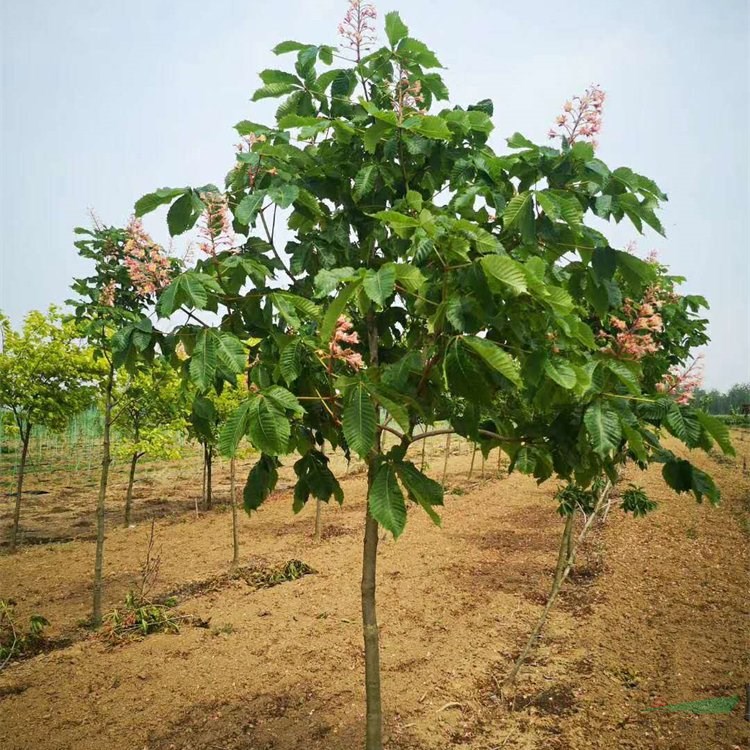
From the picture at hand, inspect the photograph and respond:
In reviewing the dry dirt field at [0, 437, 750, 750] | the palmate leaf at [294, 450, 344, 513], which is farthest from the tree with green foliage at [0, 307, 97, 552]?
the palmate leaf at [294, 450, 344, 513]

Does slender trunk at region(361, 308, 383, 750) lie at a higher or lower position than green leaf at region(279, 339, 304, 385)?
lower

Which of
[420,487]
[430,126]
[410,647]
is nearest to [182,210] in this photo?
[430,126]

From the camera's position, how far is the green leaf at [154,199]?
2.17 metres

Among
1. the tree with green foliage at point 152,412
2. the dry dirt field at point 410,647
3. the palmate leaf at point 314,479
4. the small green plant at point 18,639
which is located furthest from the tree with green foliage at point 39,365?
the palmate leaf at point 314,479

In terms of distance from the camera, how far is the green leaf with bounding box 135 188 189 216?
7.12 ft

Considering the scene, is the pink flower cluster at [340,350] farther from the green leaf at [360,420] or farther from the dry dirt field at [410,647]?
the dry dirt field at [410,647]

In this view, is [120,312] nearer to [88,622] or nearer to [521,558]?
[88,622]

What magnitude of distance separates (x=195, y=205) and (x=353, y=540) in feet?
27.9

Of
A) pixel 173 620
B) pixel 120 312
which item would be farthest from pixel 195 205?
pixel 173 620

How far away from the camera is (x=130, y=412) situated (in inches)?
427

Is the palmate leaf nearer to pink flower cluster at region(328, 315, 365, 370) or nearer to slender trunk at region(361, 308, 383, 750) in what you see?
slender trunk at region(361, 308, 383, 750)

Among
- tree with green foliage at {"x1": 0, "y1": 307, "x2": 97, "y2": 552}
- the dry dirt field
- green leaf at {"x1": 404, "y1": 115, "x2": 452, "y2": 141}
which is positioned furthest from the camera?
tree with green foliage at {"x1": 0, "y1": 307, "x2": 97, "y2": 552}

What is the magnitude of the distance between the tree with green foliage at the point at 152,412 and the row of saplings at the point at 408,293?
4.81 meters

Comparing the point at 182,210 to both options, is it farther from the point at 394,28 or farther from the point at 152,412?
the point at 152,412
